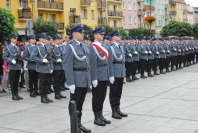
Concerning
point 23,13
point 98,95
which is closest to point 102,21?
point 23,13

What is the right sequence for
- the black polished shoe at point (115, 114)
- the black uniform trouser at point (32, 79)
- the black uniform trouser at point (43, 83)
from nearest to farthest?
the black polished shoe at point (115, 114), the black uniform trouser at point (43, 83), the black uniform trouser at point (32, 79)

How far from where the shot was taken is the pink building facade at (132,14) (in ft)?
222

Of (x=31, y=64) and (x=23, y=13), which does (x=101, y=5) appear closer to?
(x=23, y=13)

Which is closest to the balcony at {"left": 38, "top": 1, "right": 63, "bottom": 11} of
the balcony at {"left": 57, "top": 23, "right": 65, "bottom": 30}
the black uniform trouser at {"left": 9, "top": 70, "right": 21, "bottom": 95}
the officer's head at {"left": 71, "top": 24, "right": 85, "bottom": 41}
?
the balcony at {"left": 57, "top": 23, "right": 65, "bottom": 30}

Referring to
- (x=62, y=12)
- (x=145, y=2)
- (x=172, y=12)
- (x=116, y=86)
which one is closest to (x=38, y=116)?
(x=116, y=86)

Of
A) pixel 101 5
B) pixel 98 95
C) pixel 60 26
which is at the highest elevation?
pixel 101 5

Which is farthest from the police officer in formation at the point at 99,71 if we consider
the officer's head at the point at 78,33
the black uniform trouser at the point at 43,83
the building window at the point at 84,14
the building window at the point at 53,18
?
the building window at the point at 84,14

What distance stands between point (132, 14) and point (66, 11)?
25.3 meters

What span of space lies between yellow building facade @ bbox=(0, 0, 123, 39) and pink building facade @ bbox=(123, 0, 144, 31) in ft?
11.8

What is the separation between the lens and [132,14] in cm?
6988

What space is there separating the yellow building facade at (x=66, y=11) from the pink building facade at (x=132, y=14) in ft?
11.8

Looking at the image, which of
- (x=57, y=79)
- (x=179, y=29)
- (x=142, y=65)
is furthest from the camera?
(x=179, y=29)

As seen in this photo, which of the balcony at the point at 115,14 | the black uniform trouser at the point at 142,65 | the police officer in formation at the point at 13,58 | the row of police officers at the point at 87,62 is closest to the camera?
the row of police officers at the point at 87,62

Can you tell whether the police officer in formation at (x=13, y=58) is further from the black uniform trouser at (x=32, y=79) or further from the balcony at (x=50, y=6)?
the balcony at (x=50, y=6)
